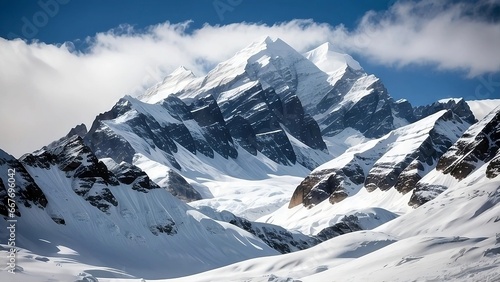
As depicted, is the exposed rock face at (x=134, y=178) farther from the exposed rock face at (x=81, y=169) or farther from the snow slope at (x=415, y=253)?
the snow slope at (x=415, y=253)

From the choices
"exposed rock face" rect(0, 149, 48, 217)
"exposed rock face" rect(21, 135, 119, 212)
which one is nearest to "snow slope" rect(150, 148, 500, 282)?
"exposed rock face" rect(0, 149, 48, 217)

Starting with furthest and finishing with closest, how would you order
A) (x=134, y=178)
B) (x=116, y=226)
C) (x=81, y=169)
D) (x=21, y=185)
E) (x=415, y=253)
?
(x=134, y=178) → (x=81, y=169) → (x=116, y=226) → (x=21, y=185) → (x=415, y=253)

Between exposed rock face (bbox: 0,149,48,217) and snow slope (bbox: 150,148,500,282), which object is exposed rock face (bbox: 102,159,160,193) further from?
snow slope (bbox: 150,148,500,282)

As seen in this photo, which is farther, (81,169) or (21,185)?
(81,169)

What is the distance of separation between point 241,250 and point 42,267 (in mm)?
80689

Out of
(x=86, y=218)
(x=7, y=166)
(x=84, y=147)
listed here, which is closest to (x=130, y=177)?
(x=84, y=147)

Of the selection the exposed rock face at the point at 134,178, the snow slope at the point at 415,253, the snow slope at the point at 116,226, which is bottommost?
the snow slope at the point at 415,253

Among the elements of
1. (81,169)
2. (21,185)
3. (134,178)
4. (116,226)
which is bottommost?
(116,226)

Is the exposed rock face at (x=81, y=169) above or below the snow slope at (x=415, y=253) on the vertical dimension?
above

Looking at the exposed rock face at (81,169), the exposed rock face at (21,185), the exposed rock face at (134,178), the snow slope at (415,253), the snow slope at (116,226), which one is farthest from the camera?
the exposed rock face at (134,178)

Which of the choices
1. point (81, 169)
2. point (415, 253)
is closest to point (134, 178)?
point (81, 169)

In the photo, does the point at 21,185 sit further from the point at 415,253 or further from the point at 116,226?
the point at 415,253

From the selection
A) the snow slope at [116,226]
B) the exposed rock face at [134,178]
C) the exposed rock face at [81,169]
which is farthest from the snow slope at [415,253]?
the exposed rock face at [134,178]

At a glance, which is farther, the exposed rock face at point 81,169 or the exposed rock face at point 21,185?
the exposed rock face at point 81,169
